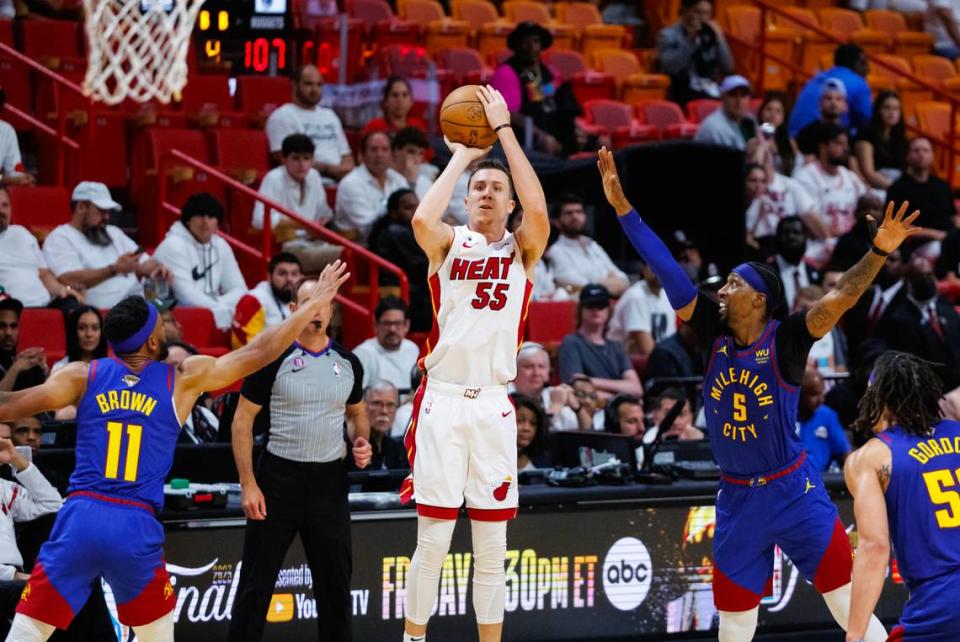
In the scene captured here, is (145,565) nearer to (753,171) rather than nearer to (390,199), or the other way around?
(390,199)

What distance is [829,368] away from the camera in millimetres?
13180

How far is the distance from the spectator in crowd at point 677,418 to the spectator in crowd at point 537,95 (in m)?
4.18

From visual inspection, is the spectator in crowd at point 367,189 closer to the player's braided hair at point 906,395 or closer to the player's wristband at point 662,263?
the player's wristband at point 662,263

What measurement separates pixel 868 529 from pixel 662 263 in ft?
6.12

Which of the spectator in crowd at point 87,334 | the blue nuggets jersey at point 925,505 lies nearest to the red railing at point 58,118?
the spectator in crowd at point 87,334

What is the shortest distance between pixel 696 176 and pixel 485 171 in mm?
7843

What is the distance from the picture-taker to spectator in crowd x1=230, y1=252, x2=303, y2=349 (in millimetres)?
11219

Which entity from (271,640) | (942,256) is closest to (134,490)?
(271,640)

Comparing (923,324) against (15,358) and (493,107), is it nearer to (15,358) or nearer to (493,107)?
(493,107)

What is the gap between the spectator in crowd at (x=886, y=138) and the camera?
16688 mm

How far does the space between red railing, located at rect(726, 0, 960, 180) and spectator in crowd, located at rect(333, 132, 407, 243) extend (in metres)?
6.88

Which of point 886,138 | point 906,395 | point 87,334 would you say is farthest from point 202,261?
point 886,138

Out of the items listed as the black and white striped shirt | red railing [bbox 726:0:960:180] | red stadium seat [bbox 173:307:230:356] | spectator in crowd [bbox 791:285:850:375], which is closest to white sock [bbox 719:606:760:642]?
the black and white striped shirt

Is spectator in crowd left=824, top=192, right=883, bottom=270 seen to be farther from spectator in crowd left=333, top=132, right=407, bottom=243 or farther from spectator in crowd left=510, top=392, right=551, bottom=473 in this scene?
spectator in crowd left=510, top=392, right=551, bottom=473
